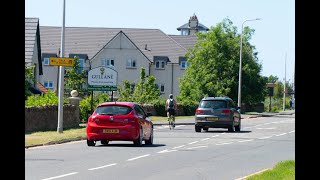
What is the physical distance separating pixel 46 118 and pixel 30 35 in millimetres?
27270

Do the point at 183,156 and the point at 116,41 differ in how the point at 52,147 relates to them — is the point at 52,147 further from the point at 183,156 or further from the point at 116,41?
the point at 116,41

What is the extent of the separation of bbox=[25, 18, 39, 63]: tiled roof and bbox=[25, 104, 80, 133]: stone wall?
824 inches

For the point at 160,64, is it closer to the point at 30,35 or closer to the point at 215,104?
the point at 30,35

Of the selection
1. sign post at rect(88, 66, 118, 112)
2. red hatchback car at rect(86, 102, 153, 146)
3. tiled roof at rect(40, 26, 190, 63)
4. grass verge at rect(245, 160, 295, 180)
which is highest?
tiled roof at rect(40, 26, 190, 63)

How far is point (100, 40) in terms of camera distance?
10081 centimetres

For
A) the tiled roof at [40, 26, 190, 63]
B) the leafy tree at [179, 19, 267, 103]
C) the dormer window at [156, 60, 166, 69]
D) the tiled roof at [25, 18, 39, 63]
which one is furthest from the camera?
the dormer window at [156, 60, 166, 69]

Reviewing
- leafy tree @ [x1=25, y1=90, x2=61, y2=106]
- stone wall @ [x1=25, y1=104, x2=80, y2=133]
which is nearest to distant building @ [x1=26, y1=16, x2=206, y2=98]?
leafy tree @ [x1=25, y1=90, x2=61, y2=106]

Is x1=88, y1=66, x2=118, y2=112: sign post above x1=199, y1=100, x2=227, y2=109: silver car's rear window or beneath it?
above

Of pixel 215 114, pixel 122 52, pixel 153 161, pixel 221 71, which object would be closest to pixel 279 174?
pixel 153 161

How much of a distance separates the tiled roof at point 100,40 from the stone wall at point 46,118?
60.5 metres

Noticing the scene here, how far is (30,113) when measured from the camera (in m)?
32.1

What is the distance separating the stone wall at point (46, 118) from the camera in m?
32.0

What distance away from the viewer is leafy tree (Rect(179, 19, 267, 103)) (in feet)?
272

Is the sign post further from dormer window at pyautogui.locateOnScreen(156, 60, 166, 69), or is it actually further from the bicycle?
dormer window at pyautogui.locateOnScreen(156, 60, 166, 69)
